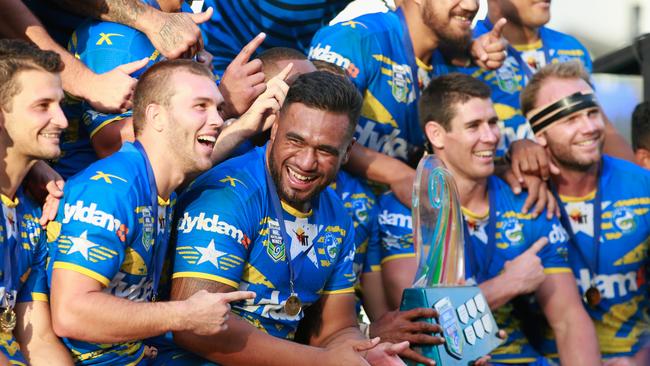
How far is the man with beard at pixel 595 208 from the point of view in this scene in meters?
6.32

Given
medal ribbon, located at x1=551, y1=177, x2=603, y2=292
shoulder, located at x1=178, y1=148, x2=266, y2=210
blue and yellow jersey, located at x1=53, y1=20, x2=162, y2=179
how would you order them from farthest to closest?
medal ribbon, located at x1=551, y1=177, x2=603, y2=292
blue and yellow jersey, located at x1=53, y1=20, x2=162, y2=179
shoulder, located at x1=178, y1=148, x2=266, y2=210

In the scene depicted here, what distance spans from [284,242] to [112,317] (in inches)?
40.8

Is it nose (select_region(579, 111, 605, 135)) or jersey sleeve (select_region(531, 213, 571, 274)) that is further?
nose (select_region(579, 111, 605, 135))

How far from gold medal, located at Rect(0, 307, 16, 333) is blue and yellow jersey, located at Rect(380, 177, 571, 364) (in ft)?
7.91

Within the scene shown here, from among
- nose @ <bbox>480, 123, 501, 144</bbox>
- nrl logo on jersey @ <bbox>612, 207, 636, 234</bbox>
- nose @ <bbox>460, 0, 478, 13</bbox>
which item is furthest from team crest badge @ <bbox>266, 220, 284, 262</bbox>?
nrl logo on jersey @ <bbox>612, 207, 636, 234</bbox>

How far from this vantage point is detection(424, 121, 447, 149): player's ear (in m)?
6.08

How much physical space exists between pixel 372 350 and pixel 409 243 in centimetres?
147

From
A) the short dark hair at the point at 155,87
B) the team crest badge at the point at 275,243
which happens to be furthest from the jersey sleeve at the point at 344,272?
the short dark hair at the point at 155,87

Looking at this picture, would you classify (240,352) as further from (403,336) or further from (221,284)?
(403,336)

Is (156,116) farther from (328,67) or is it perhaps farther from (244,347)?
(328,67)

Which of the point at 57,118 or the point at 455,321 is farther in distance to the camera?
the point at 455,321

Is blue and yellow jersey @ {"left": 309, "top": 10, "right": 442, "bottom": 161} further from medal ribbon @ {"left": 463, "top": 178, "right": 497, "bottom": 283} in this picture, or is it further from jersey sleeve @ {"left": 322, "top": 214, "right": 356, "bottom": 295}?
jersey sleeve @ {"left": 322, "top": 214, "right": 356, "bottom": 295}

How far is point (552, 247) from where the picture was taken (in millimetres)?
6156

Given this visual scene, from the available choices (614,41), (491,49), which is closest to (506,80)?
(491,49)
